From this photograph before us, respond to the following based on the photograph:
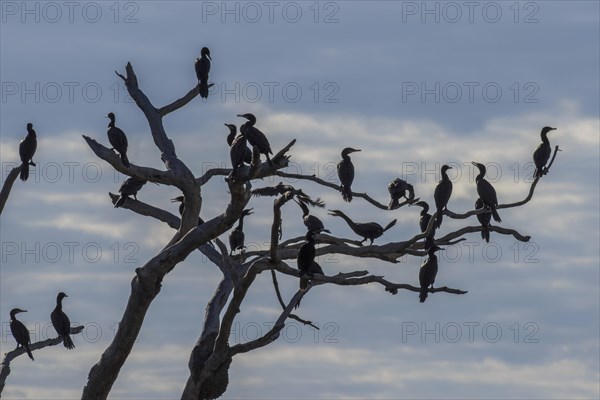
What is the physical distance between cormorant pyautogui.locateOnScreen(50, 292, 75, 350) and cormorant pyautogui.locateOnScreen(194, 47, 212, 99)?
13.0ft

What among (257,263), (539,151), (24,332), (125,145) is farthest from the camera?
(539,151)

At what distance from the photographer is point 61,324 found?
2522cm

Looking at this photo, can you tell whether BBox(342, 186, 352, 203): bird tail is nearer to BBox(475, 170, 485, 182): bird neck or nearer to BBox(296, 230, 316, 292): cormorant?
BBox(475, 170, 485, 182): bird neck

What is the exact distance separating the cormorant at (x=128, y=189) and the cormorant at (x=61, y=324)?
7.26 feet

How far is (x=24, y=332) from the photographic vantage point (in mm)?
24625

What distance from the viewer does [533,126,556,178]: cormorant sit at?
2542 cm

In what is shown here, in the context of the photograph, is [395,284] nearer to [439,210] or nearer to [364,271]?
[364,271]

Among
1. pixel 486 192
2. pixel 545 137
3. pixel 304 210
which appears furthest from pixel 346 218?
pixel 545 137

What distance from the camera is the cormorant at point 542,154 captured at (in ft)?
83.4

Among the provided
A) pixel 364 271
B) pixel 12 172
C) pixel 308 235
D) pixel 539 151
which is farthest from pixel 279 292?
pixel 539 151

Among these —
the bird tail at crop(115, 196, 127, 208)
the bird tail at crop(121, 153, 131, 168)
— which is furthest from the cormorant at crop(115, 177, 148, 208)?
the bird tail at crop(121, 153, 131, 168)

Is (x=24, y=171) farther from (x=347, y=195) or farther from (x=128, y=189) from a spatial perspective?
(x=347, y=195)

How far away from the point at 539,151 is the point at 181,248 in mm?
8736

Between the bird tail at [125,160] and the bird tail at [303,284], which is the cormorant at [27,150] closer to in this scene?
the bird tail at [125,160]
